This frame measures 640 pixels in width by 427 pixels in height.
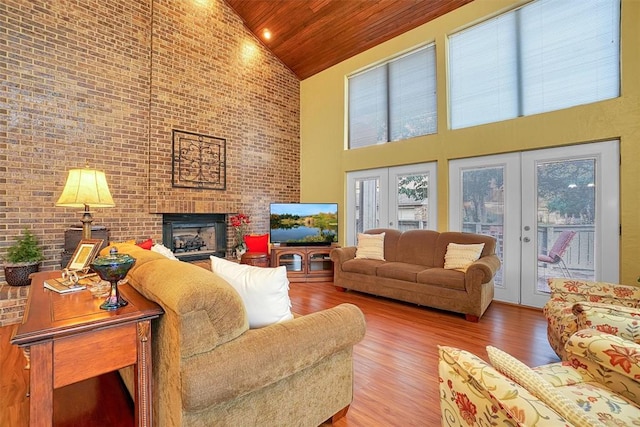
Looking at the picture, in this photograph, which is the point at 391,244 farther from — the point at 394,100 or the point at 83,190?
the point at 83,190

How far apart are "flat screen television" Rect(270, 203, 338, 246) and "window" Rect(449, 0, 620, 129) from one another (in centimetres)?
255

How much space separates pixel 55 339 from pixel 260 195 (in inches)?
192

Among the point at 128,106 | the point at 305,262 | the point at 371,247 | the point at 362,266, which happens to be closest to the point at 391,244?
the point at 371,247

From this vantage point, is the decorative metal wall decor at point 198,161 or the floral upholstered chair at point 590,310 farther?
the decorative metal wall decor at point 198,161

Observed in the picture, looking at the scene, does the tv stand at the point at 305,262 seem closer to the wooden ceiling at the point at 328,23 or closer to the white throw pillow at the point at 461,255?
the white throw pillow at the point at 461,255

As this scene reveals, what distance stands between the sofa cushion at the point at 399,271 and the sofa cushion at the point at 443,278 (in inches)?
3.7

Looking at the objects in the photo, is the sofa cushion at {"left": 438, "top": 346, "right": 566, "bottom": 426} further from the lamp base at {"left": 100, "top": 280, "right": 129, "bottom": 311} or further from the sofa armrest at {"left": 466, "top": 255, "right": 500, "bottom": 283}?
the sofa armrest at {"left": 466, "top": 255, "right": 500, "bottom": 283}

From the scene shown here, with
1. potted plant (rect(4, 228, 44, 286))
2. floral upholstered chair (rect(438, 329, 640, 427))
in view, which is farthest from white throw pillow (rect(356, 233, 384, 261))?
potted plant (rect(4, 228, 44, 286))

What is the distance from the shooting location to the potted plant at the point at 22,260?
3.29 metres

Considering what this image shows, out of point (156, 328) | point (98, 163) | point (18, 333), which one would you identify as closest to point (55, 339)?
point (18, 333)

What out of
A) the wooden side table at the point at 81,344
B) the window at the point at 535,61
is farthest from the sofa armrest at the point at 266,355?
the window at the point at 535,61

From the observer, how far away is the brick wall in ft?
11.7

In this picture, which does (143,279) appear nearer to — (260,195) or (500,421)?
(500,421)

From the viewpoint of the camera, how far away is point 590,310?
1.62 m
